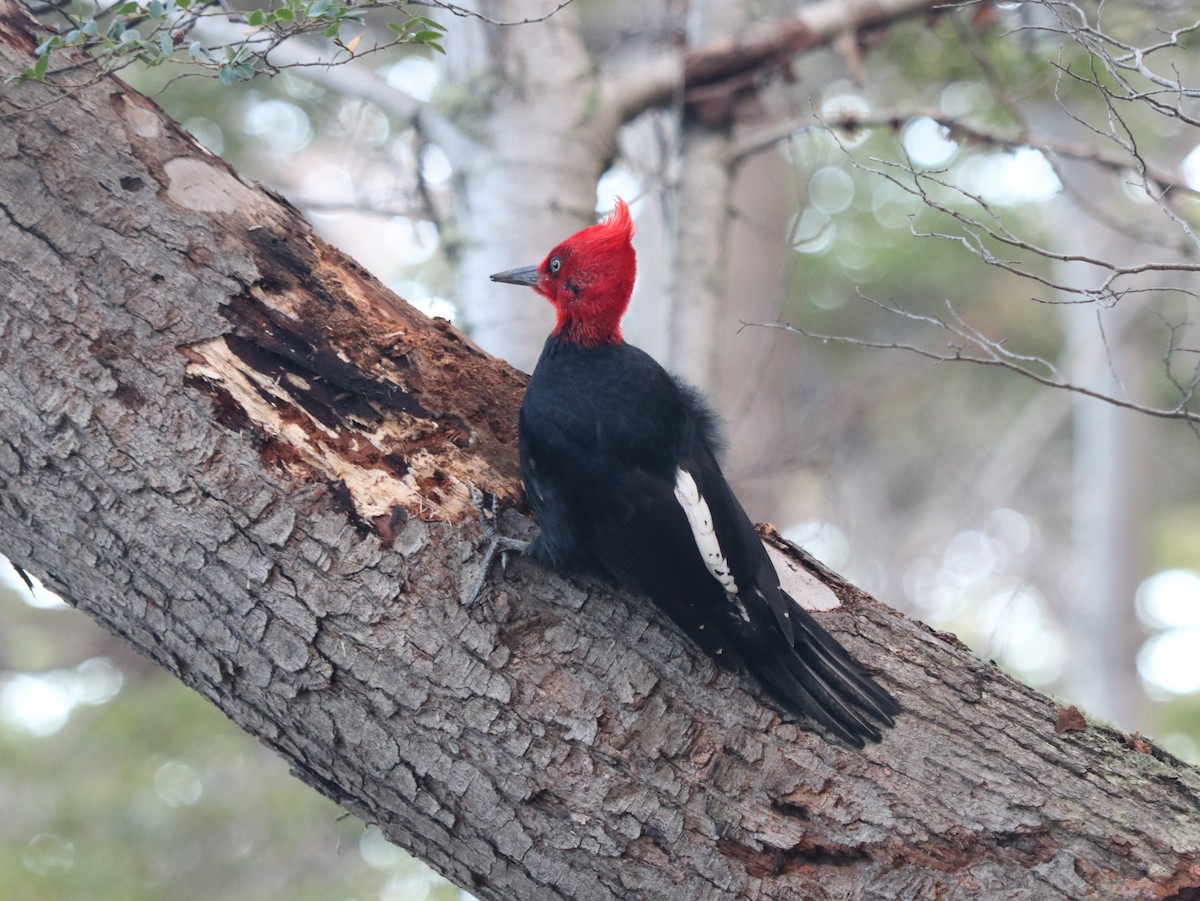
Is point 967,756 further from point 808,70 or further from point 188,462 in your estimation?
point 808,70

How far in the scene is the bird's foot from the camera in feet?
6.75

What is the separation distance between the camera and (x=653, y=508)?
2318 millimetres

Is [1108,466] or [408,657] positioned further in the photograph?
[1108,466]

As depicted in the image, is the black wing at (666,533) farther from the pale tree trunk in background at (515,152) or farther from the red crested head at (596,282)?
the pale tree trunk in background at (515,152)

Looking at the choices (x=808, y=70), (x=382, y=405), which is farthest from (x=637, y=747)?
(x=808, y=70)

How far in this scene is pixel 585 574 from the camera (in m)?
2.22

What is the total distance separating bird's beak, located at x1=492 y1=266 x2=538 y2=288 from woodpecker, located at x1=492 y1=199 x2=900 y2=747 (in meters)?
0.17

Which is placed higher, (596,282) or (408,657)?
(596,282)

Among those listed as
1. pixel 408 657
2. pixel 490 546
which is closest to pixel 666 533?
pixel 490 546

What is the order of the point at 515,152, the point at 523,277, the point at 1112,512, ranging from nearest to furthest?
the point at 523,277 → the point at 515,152 → the point at 1112,512

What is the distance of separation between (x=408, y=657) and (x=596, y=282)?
1.19 meters

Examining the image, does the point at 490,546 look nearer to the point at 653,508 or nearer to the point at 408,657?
the point at 408,657

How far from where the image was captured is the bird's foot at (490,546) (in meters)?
2.06

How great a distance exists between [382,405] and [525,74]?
1965 mm
